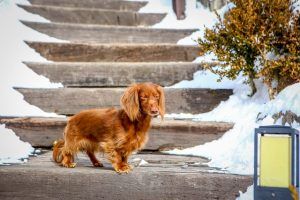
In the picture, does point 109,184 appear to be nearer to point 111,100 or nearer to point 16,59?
point 111,100

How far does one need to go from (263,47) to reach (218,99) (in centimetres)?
79

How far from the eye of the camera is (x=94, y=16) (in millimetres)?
7488

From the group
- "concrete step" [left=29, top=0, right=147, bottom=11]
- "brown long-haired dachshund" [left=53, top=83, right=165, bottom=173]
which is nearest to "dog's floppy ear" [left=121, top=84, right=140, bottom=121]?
"brown long-haired dachshund" [left=53, top=83, right=165, bottom=173]

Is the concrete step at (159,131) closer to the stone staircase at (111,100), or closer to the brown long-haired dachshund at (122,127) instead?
the stone staircase at (111,100)

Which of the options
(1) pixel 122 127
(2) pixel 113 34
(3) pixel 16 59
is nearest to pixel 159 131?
(1) pixel 122 127

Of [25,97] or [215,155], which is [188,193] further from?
[25,97]

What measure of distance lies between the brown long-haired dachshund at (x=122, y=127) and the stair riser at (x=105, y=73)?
2013 mm

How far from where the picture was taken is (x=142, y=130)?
334 centimetres

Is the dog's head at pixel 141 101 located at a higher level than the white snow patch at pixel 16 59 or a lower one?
lower

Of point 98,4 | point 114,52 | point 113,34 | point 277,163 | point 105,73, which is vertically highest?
point 98,4

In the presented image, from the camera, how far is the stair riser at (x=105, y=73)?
17.9 ft

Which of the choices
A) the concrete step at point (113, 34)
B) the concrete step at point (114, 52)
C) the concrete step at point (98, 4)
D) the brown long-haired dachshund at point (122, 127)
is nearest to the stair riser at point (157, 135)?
the brown long-haired dachshund at point (122, 127)

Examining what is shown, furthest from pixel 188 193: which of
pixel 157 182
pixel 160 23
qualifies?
pixel 160 23

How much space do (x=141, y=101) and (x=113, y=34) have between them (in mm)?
3685
